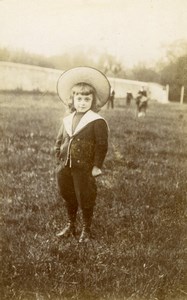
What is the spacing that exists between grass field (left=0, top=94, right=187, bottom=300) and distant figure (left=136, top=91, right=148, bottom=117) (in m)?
0.03

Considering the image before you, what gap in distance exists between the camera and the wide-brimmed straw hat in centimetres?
238

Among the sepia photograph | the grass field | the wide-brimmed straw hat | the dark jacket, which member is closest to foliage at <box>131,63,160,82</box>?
the sepia photograph

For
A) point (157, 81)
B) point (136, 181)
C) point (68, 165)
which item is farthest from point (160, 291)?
point (157, 81)

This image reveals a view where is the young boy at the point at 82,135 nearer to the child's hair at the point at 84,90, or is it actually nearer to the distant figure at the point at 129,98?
the child's hair at the point at 84,90

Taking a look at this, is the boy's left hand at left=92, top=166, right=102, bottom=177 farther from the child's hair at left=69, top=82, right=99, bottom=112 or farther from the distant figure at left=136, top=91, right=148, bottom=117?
the distant figure at left=136, top=91, right=148, bottom=117

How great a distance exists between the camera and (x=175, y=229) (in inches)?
103

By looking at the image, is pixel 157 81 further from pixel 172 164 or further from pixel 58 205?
pixel 58 205

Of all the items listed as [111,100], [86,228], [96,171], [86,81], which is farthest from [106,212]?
[86,81]

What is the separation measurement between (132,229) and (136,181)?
0.82 ft

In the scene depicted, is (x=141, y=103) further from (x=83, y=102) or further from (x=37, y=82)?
(x=37, y=82)

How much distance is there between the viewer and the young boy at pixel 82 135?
7.80 ft

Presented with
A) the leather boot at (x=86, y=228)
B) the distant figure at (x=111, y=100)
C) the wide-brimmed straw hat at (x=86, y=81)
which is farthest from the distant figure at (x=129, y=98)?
the leather boot at (x=86, y=228)

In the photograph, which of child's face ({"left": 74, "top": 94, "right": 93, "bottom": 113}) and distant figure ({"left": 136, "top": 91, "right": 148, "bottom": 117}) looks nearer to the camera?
child's face ({"left": 74, "top": 94, "right": 93, "bottom": 113})

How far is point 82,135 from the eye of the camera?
239 cm
